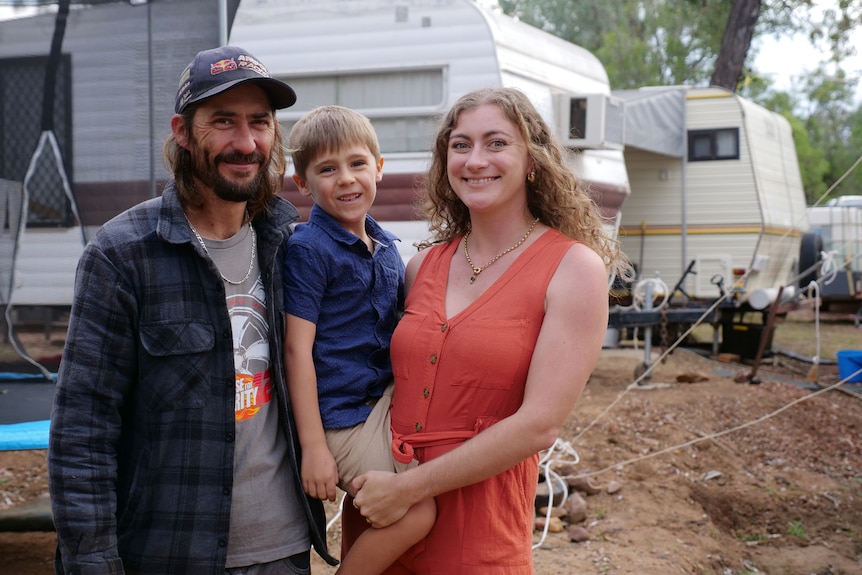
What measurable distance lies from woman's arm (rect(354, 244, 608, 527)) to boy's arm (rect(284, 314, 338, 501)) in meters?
0.11

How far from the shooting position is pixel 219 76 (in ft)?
6.69

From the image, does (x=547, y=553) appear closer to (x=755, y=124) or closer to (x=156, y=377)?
(x=156, y=377)

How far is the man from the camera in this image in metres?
1.91

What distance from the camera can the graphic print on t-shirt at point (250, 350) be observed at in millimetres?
2080

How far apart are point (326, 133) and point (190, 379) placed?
0.77 m

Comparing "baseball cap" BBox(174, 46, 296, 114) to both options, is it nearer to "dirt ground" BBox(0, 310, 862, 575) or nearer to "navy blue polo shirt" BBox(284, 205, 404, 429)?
"navy blue polo shirt" BBox(284, 205, 404, 429)

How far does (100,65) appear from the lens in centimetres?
416

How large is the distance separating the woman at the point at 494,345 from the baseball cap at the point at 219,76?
516 millimetres

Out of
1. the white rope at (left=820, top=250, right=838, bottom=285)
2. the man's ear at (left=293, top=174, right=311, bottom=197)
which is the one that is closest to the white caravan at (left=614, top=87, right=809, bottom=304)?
the white rope at (left=820, top=250, right=838, bottom=285)

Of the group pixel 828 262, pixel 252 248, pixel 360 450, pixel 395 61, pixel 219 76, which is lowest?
pixel 828 262

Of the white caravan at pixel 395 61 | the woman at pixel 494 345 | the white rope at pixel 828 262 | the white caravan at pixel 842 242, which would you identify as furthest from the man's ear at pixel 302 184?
the white caravan at pixel 842 242

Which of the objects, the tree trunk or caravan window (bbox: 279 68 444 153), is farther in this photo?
the tree trunk

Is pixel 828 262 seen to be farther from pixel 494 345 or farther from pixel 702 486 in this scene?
pixel 494 345

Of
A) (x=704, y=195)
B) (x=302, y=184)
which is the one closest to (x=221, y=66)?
(x=302, y=184)
